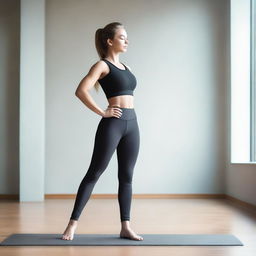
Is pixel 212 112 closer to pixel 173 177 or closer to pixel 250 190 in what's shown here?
pixel 173 177

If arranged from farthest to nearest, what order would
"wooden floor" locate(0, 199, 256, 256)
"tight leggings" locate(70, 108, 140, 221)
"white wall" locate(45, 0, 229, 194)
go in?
"white wall" locate(45, 0, 229, 194), "tight leggings" locate(70, 108, 140, 221), "wooden floor" locate(0, 199, 256, 256)

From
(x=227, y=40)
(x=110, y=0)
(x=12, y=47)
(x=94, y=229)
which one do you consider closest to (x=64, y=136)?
(x=12, y=47)

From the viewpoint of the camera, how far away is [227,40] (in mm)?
6301

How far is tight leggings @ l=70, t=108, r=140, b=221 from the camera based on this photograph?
319cm

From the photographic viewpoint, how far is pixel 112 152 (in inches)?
127

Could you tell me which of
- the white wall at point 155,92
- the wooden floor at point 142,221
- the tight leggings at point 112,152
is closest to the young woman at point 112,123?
the tight leggings at point 112,152

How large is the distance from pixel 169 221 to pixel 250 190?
1.30 metres

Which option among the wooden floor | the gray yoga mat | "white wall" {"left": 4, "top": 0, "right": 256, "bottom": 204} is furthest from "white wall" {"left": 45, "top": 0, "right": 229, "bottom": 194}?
the gray yoga mat

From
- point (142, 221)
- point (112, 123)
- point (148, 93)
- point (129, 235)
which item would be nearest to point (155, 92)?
point (148, 93)

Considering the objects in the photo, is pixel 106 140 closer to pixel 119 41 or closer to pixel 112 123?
pixel 112 123

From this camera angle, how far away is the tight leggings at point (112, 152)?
126 inches

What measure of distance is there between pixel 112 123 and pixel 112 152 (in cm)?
18

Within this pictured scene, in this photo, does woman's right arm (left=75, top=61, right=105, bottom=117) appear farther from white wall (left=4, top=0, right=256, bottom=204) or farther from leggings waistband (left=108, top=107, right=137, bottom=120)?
white wall (left=4, top=0, right=256, bottom=204)

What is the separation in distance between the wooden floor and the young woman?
0.35m
